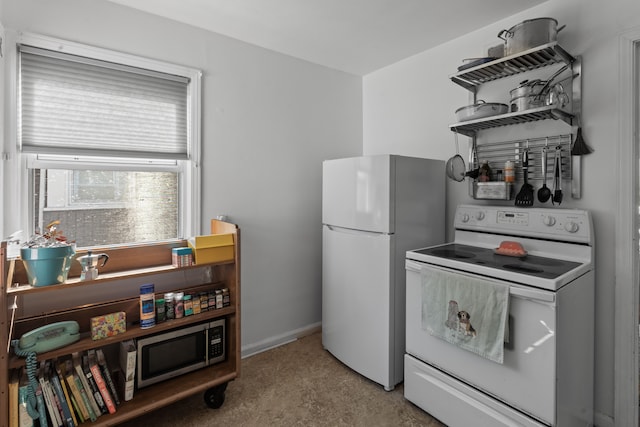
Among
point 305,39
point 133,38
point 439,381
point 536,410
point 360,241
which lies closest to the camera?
point 536,410

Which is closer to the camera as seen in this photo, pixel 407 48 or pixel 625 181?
pixel 625 181

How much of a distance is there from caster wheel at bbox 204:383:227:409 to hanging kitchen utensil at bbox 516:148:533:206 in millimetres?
2133

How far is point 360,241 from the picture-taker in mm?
2238

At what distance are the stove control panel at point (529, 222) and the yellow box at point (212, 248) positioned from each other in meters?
1.55

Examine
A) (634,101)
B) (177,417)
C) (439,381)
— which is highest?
(634,101)

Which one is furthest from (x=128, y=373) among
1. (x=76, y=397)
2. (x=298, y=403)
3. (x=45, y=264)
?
(x=298, y=403)

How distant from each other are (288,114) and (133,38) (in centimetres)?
116

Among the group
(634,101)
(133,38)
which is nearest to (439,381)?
(634,101)

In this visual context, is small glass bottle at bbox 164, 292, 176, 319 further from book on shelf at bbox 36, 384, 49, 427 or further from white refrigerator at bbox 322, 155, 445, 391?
white refrigerator at bbox 322, 155, 445, 391

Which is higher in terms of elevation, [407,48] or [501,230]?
[407,48]

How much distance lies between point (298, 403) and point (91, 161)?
6.28 feet

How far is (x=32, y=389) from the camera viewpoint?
1447 millimetres

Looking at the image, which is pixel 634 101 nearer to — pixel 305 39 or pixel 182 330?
pixel 305 39

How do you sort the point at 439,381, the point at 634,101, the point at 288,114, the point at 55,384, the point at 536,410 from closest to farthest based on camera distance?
the point at 536,410 < the point at 55,384 < the point at 634,101 < the point at 439,381 < the point at 288,114
